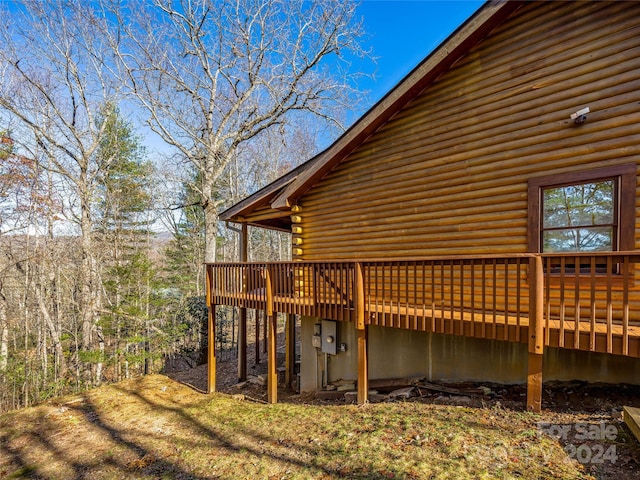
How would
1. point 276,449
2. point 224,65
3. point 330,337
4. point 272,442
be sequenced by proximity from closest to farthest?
point 276,449 → point 272,442 → point 330,337 → point 224,65

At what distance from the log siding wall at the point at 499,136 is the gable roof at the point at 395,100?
0.17 metres

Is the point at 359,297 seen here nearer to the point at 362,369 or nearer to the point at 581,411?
the point at 362,369

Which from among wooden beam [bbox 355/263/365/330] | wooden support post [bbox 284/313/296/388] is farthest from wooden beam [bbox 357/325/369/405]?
wooden support post [bbox 284/313/296/388]

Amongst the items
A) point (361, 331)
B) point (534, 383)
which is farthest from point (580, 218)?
point (361, 331)

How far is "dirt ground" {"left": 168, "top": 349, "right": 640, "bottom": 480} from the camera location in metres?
3.08

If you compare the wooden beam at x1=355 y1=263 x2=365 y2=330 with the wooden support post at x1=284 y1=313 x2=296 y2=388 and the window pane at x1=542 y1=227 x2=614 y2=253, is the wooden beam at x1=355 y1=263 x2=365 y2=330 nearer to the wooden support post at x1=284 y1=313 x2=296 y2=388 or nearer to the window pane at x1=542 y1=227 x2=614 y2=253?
the window pane at x1=542 y1=227 x2=614 y2=253

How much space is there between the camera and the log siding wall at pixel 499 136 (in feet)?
15.5

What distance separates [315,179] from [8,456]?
314 inches

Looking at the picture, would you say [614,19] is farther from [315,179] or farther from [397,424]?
[397,424]

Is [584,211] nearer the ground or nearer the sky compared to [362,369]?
nearer the sky

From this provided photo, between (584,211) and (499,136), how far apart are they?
1828mm

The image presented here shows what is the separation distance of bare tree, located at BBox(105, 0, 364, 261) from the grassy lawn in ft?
24.8

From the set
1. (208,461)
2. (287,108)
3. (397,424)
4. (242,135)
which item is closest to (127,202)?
(242,135)

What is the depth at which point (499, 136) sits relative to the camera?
573 centimetres
